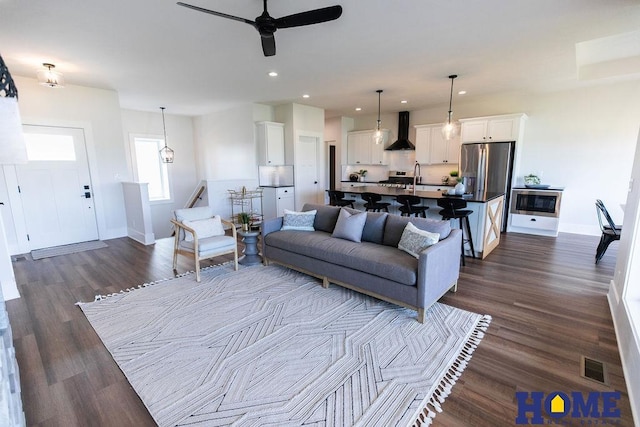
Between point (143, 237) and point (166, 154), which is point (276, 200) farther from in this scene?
point (166, 154)

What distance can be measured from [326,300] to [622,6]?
377 centimetres

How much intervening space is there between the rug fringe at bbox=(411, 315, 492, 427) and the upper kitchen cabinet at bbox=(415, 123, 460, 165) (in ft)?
16.8

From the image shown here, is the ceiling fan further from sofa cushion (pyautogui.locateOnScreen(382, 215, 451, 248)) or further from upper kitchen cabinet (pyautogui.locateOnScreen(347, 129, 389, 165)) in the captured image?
upper kitchen cabinet (pyautogui.locateOnScreen(347, 129, 389, 165))

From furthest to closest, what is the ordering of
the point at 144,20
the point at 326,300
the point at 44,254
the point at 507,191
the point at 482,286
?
the point at 507,191 < the point at 44,254 < the point at 482,286 < the point at 326,300 < the point at 144,20

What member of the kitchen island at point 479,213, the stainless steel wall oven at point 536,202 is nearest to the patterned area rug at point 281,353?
the kitchen island at point 479,213

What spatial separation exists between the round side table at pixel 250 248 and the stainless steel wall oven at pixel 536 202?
5.20 m

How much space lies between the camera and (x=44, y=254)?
4652mm

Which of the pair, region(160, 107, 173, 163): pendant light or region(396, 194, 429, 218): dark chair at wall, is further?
region(160, 107, 173, 163): pendant light

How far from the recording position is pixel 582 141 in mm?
5566

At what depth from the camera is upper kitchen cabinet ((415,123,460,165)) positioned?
272 inches

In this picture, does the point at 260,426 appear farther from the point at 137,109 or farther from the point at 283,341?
the point at 137,109

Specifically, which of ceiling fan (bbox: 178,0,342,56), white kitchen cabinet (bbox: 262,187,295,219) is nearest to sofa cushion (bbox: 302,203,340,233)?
ceiling fan (bbox: 178,0,342,56)

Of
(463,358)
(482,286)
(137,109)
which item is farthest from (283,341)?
(137,109)

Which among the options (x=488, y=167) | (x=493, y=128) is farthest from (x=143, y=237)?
(x=493, y=128)
